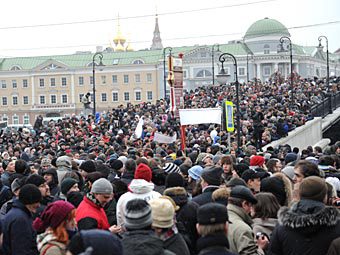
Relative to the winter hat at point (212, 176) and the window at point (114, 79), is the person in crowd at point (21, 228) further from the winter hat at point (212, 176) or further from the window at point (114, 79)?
the window at point (114, 79)

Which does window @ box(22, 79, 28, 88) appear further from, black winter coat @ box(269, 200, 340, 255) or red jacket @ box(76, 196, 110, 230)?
black winter coat @ box(269, 200, 340, 255)

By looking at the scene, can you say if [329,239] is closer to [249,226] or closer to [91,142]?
[249,226]

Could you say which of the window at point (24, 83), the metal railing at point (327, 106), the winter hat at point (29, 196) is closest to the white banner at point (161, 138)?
the winter hat at point (29, 196)

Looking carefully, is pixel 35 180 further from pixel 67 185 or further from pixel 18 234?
pixel 18 234

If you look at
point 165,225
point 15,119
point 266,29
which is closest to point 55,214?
point 165,225

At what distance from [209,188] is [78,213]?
5.49 ft

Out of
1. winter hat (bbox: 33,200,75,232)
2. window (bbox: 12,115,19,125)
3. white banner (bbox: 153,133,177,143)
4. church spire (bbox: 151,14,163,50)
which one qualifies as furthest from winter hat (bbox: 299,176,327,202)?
church spire (bbox: 151,14,163,50)

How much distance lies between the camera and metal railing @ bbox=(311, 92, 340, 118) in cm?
3584

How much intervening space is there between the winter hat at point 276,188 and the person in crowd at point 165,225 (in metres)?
2.02

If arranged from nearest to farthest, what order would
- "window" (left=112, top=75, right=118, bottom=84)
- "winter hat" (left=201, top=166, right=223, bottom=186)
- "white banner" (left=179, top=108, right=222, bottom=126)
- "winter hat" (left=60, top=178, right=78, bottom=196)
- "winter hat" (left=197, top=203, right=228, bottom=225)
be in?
"winter hat" (left=197, top=203, right=228, bottom=225), "winter hat" (left=201, top=166, right=223, bottom=186), "winter hat" (left=60, top=178, right=78, bottom=196), "white banner" (left=179, top=108, right=222, bottom=126), "window" (left=112, top=75, right=118, bottom=84)

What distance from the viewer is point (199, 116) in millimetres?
19312

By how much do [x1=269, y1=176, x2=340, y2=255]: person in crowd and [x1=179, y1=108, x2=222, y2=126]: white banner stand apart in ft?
40.8

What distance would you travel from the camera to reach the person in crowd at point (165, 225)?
5824mm

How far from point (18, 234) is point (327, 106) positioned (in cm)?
3276
